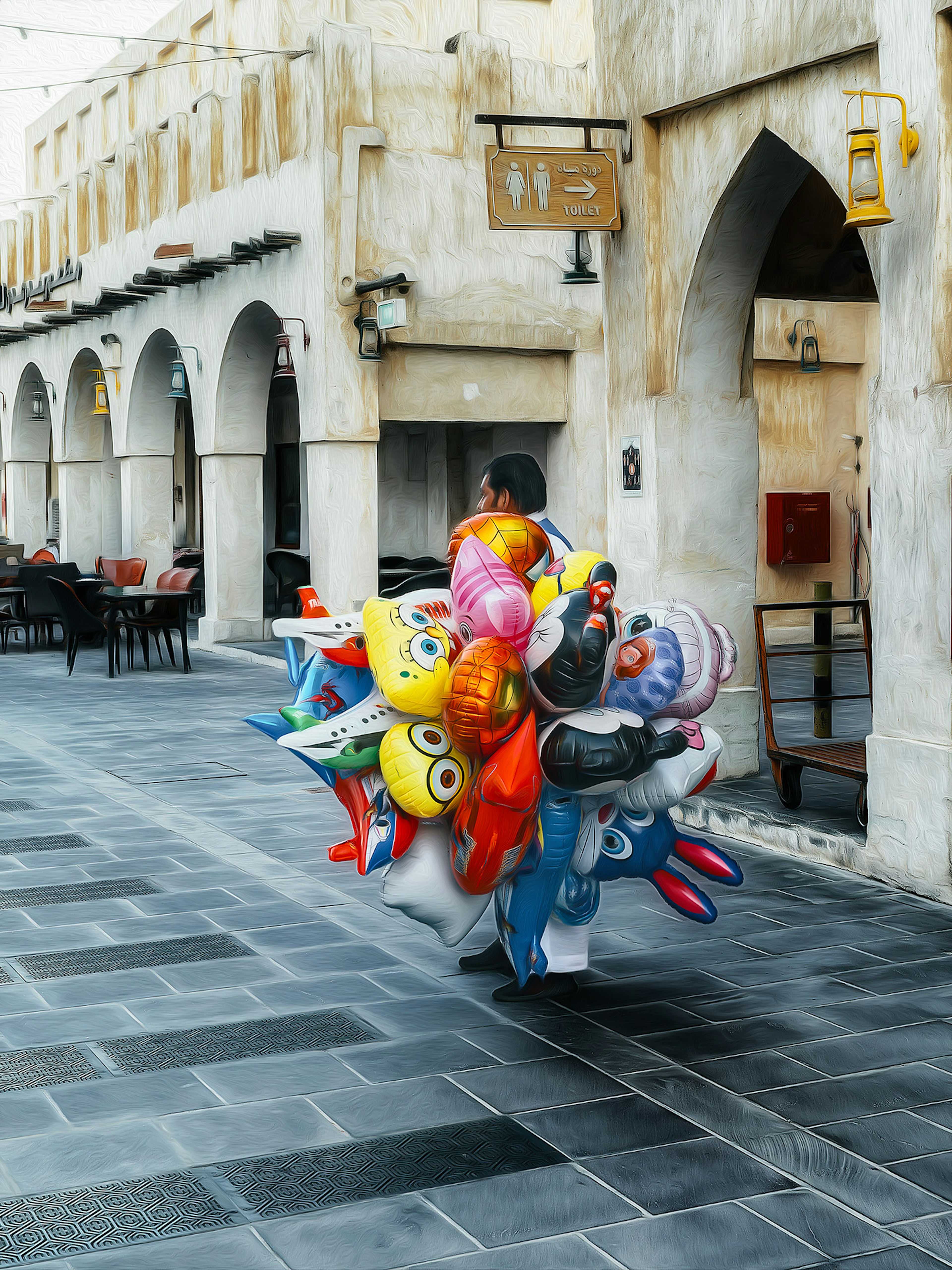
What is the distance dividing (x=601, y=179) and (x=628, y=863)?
4.80 m

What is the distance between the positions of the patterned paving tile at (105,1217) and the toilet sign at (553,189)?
585 cm

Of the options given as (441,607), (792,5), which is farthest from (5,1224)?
(792,5)

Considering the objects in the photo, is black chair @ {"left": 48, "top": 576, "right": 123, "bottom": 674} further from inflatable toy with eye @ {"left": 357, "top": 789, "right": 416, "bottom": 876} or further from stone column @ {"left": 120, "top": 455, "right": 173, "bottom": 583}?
inflatable toy with eye @ {"left": 357, "top": 789, "right": 416, "bottom": 876}

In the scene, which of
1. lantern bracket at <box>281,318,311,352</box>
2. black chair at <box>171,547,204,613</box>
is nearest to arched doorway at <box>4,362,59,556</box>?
black chair at <box>171,547,204,613</box>

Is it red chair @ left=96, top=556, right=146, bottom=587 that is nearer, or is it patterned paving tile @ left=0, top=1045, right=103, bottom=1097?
patterned paving tile @ left=0, top=1045, right=103, bottom=1097

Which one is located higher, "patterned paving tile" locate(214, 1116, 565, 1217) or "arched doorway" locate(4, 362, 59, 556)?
"arched doorway" locate(4, 362, 59, 556)

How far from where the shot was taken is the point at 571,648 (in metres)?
4.62

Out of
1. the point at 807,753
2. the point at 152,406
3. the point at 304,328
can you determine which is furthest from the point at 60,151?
the point at 807,753

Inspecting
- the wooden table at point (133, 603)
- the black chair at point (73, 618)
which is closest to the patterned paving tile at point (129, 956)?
the wooden table at point (133, 603)

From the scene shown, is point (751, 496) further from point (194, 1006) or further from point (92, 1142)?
point (92, 1142)

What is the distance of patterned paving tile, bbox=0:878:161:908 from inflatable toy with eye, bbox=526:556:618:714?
9.46 feet

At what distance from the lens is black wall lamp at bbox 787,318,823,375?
16078 millimetres

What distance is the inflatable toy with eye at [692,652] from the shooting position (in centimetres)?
499

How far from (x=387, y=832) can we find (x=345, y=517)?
10732 mm
